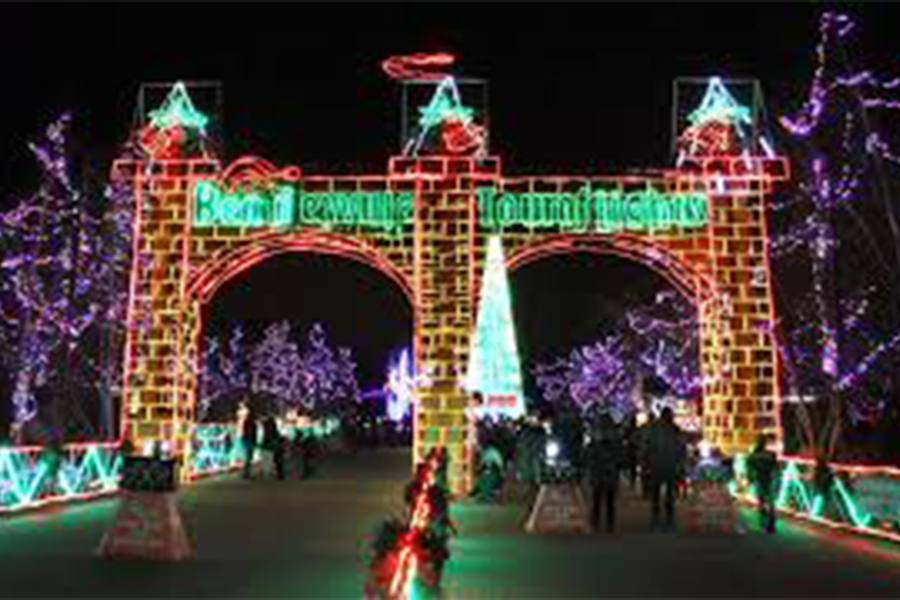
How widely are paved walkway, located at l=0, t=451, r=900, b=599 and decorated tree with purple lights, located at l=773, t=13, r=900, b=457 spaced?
644cm

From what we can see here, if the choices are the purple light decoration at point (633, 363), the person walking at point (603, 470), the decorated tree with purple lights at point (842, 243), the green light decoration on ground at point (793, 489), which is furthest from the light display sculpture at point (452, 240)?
the purple light decoration at point (633, 363)

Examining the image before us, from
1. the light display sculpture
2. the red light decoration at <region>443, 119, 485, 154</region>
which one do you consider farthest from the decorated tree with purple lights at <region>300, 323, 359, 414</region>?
the red light decoration at <region>443, 119, 485, 154</region>

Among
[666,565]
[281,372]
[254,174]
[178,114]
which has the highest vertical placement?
[178,114]

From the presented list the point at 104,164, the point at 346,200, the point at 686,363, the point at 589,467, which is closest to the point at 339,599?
the point at 589,467

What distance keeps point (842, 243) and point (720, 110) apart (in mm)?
3881

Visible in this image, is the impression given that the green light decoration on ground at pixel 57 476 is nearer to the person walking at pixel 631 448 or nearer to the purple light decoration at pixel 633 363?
the person walking at pixel 631 448

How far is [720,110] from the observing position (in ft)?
78.1

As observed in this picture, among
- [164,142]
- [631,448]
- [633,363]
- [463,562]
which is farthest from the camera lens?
[633,363]

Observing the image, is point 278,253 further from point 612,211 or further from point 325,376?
point 325,376

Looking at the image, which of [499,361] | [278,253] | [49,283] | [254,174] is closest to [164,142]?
[254,174]

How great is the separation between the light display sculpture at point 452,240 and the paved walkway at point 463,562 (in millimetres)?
4674

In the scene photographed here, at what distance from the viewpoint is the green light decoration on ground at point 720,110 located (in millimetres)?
23812

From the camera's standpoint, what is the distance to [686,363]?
46.9 m

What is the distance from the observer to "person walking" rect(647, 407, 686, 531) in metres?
16.6
